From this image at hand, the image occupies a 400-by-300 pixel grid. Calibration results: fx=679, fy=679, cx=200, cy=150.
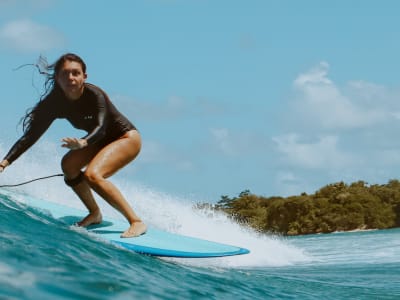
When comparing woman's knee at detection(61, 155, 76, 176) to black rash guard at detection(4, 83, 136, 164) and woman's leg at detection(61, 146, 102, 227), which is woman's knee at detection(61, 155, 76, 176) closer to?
woman's leg at detection(61, 146, 102, 227)

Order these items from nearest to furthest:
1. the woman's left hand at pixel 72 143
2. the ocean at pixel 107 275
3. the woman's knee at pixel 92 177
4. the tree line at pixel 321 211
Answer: the ocean at pixel 107 275, the woman's left hand at pixel 72 143, the woman's knee at pixel 92 177, the tree line at pixel 321 211

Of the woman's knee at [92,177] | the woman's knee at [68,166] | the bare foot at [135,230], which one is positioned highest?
the woman's knee at [68,166]

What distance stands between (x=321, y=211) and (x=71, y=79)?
158 ft

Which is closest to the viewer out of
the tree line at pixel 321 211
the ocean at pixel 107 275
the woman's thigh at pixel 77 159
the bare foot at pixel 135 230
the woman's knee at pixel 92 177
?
the ocean at pixel 107 275

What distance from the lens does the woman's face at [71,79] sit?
17.3 feet

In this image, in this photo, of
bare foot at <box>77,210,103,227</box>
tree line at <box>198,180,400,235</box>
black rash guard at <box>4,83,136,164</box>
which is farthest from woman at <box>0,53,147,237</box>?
A: tree line at <box>198,180,400,235</box>

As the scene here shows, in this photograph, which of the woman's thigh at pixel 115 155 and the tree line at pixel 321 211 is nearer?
the woman's thigh at pixel 115 155

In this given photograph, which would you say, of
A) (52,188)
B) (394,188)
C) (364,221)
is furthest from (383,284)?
(394,188)

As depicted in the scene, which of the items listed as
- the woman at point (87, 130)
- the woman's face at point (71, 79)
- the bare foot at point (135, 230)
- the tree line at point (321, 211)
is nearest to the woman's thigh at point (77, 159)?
the woman at point (87, 130)

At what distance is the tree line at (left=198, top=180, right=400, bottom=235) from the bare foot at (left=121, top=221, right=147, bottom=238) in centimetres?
4368

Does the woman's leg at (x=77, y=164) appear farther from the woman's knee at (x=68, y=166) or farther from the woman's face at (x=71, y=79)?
the woman's face at (x=71, y=79)

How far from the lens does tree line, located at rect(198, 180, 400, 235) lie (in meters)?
51.0

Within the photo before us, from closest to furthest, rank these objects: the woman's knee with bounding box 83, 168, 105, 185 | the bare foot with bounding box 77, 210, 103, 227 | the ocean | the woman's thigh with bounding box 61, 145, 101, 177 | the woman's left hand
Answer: the ocean < the woman's left hand < the woman's knee with bounding box 83, 168, 105, 185 < the woman's thigh with bounding box 61, 145, 101, 177 < the bare foot with bounding box 77, 210, 103, 227

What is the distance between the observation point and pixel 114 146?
552cm
